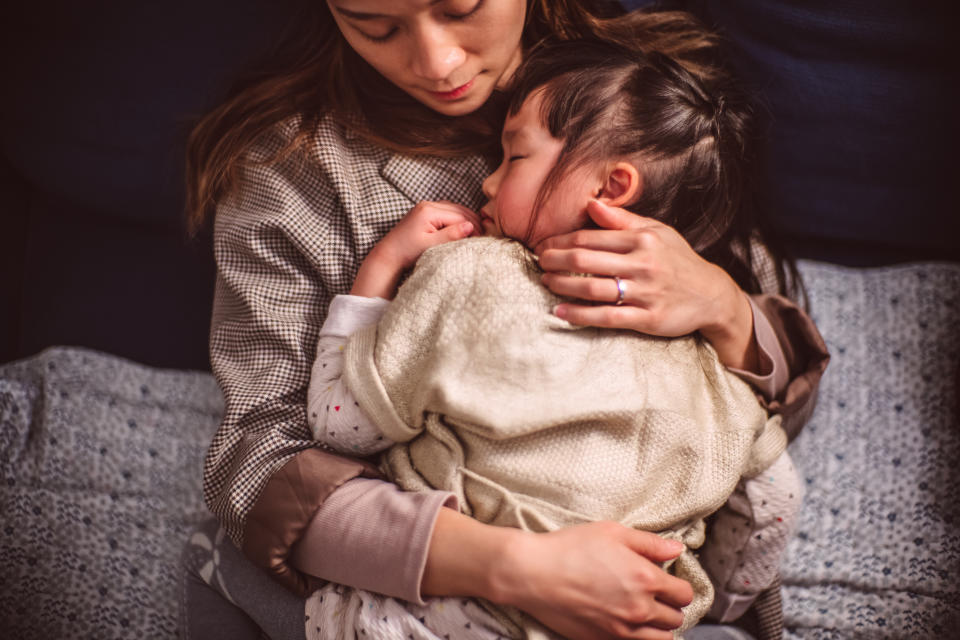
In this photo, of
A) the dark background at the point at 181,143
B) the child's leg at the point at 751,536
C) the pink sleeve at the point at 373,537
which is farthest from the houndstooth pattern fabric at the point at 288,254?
the child's leg at the point at 751,536

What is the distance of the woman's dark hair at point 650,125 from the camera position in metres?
0.87

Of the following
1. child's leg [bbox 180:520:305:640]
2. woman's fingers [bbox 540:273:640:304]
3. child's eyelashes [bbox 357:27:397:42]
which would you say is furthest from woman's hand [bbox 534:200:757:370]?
child's leg [bbox 180:520:305:640]

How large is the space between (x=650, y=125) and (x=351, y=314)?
1.51 feet

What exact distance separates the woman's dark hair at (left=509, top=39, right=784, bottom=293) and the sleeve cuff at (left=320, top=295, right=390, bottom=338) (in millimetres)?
263

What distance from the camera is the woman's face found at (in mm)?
815

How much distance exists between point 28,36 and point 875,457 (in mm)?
1702

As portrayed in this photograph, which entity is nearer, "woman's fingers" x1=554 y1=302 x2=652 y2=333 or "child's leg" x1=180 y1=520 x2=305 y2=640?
"woman's fingers" x1=554 y1=302 x2=652 y2=333

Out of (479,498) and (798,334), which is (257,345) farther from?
(798,334)

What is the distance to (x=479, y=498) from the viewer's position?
0.84 meters

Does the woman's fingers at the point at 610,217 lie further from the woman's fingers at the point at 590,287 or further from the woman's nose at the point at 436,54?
the woman's nose at the point at 436,54

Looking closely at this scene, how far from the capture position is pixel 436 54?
2.78 ft

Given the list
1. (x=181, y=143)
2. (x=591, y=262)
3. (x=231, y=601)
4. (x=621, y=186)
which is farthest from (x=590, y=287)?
(x=181, y=143)

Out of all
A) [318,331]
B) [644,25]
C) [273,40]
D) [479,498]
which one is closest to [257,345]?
[318,331]

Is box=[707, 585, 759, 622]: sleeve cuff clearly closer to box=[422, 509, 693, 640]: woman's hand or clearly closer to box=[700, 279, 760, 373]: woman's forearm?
box=[422, 509, 693, 640]: woman's hand
